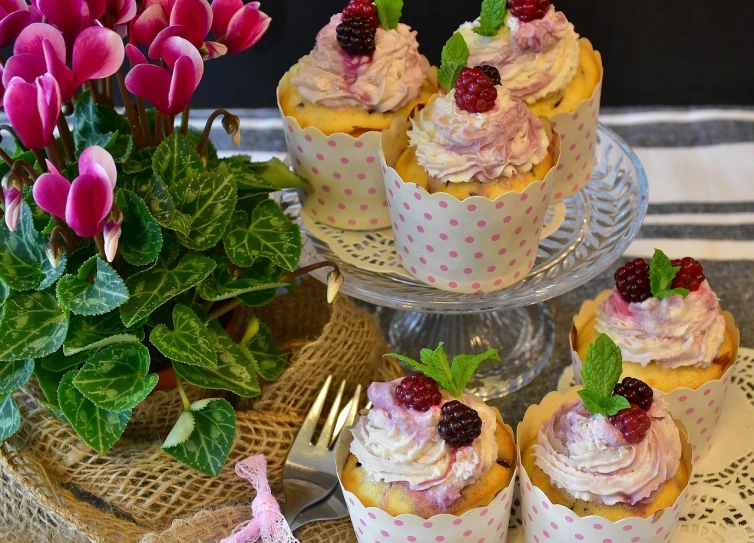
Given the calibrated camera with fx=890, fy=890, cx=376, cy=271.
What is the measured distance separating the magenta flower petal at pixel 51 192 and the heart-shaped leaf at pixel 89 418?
27 centimetres

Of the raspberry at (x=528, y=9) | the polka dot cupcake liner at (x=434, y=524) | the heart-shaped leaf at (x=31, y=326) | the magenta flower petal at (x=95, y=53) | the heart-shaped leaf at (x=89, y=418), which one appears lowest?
the polka dot cupcake liner at (x=434, y=524)

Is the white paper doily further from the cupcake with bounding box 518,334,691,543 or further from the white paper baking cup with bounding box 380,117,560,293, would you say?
the white paper baking cup with bounding box 380,117,560,293

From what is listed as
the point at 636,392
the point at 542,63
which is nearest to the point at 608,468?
the point at 636,392

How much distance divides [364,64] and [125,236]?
50cm

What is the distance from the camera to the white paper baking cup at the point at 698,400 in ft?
4.51

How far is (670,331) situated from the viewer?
4.54 feet

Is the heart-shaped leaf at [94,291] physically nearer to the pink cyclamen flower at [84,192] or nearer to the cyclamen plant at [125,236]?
the cyclamen plant at [125,236]

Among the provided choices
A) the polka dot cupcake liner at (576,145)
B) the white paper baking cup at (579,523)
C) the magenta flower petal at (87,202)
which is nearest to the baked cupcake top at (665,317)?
the white paper baking cup at (579,523)

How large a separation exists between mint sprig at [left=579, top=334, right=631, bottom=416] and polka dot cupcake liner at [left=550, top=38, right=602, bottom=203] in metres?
0.47

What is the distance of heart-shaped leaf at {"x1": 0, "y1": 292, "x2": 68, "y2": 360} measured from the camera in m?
1.23

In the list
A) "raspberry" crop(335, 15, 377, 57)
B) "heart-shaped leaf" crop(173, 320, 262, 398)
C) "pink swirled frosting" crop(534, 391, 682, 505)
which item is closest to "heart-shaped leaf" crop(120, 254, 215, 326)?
"heart-shaped leaf" crop(173, 320, 262, 398)

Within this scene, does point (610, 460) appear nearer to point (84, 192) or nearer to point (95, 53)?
point (84, 192)

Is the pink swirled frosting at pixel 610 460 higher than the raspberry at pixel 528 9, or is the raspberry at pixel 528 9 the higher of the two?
the raspberry at pixel 528 9

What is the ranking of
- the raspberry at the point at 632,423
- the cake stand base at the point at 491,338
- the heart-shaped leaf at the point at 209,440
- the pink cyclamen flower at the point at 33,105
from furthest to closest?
the cake stand base at the point at 491,338
the heart-shaped leaf at the point at 209,440
the raspberry at the point at 632,423
the pink cyclamen flower at the point at 33,105
